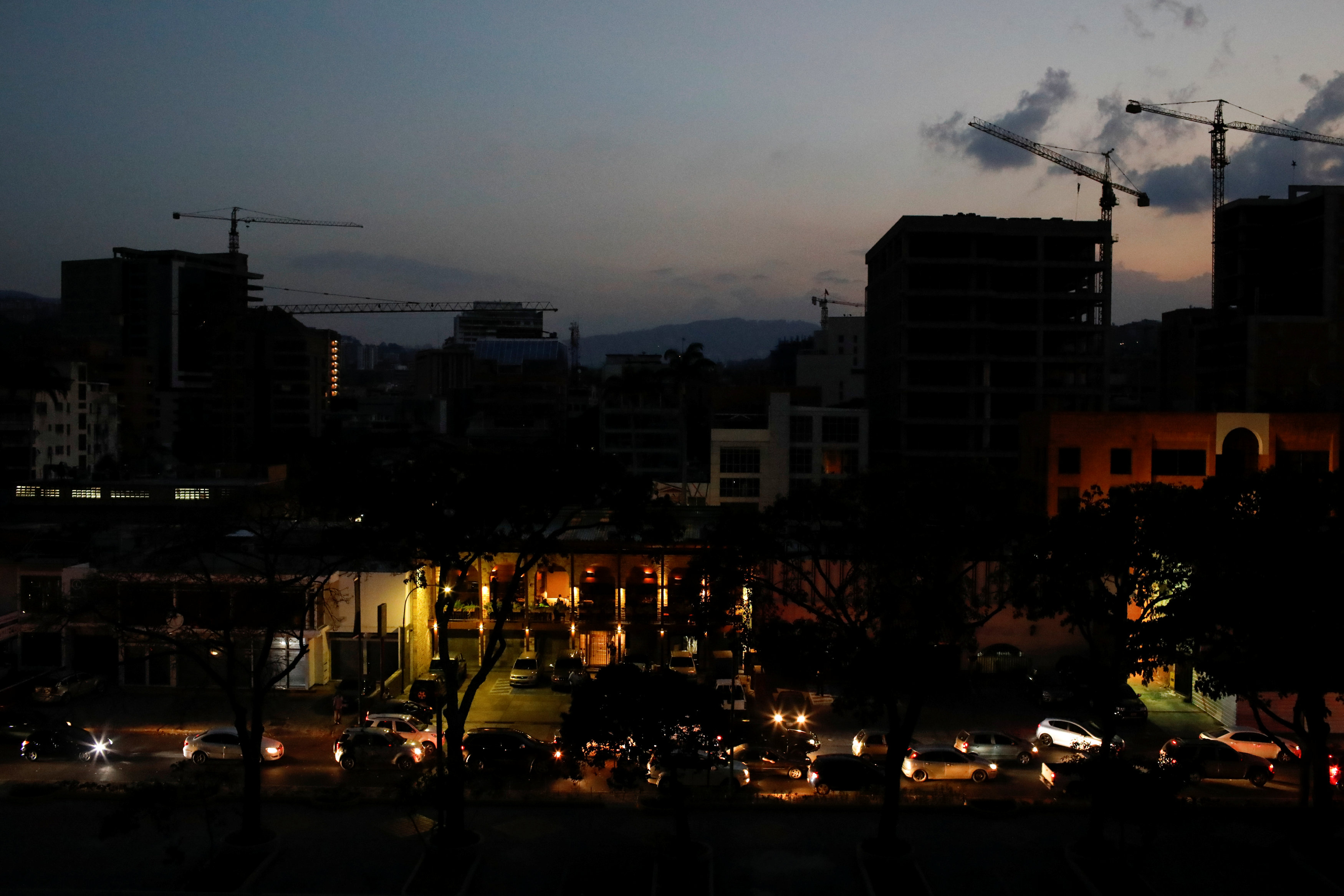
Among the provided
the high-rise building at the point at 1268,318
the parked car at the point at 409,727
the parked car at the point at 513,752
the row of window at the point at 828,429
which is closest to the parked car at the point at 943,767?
the parked car at the point at 513,752

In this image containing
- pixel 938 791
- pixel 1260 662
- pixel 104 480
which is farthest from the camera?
pixel 104 480

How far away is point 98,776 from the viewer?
65.1ft

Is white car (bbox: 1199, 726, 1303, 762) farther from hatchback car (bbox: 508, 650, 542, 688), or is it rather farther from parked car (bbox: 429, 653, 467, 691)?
hatchback car (bbox: 508, 650, 542, 688)

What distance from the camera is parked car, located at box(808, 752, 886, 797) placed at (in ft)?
63.3

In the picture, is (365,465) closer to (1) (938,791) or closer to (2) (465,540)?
(2) (465,540)

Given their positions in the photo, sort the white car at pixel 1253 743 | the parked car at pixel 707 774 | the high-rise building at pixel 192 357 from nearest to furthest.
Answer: the parked car at pixel 707 774 → the white car at pixel 1253 743 → the high-rise building at pixel 192 357

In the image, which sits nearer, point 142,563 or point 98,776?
point 98,776

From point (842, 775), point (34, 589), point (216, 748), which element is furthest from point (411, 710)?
A: point (34, 589)

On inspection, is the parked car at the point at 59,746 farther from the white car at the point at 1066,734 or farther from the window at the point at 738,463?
the window at the point at 738,463

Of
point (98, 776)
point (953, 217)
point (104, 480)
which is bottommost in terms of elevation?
point (98, 776)

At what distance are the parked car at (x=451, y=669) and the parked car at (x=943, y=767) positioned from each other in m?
8.93

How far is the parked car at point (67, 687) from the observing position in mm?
24984

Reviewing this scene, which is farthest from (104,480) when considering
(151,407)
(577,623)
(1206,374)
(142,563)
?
(1206,374)

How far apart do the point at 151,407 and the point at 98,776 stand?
83589mm
